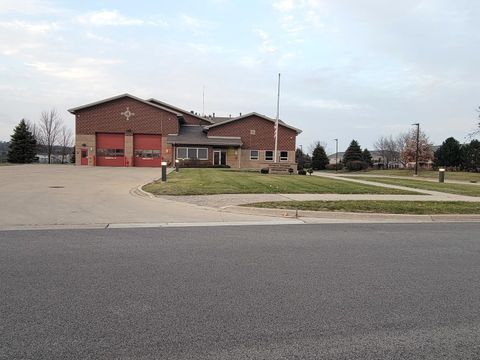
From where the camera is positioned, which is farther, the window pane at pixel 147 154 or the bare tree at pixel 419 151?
the bare tree at pixel 419 151

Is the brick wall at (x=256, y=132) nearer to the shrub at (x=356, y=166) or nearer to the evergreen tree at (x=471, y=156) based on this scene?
the shrub at (x=356, y=166)

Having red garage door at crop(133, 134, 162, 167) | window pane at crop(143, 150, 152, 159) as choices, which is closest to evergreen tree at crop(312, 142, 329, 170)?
red garage door at crop(133, 134, 162, 167)

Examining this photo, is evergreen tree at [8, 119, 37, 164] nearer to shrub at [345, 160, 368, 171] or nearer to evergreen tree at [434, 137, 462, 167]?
shrub at [345, 160, 368, 171]

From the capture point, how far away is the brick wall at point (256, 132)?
49719 mm

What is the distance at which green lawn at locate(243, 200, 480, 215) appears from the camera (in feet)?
39.1

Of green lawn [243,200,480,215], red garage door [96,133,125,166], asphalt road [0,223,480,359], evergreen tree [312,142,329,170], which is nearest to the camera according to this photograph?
asphalt road [0,223,480,359]

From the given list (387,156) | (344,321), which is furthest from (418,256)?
(387,156)

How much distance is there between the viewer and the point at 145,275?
547 centimetres

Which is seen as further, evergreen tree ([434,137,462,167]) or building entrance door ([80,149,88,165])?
evergreen tree ([434,137,462,167])

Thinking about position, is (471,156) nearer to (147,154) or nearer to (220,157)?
(220,157)

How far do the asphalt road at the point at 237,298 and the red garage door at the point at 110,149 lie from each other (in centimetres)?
4075

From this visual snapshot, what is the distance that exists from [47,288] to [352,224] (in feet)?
24.5

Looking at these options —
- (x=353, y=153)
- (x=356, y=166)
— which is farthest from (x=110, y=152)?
(x=353, y=153)

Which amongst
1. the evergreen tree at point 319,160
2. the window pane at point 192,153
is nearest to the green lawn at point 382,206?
the window pane at point 192,153
